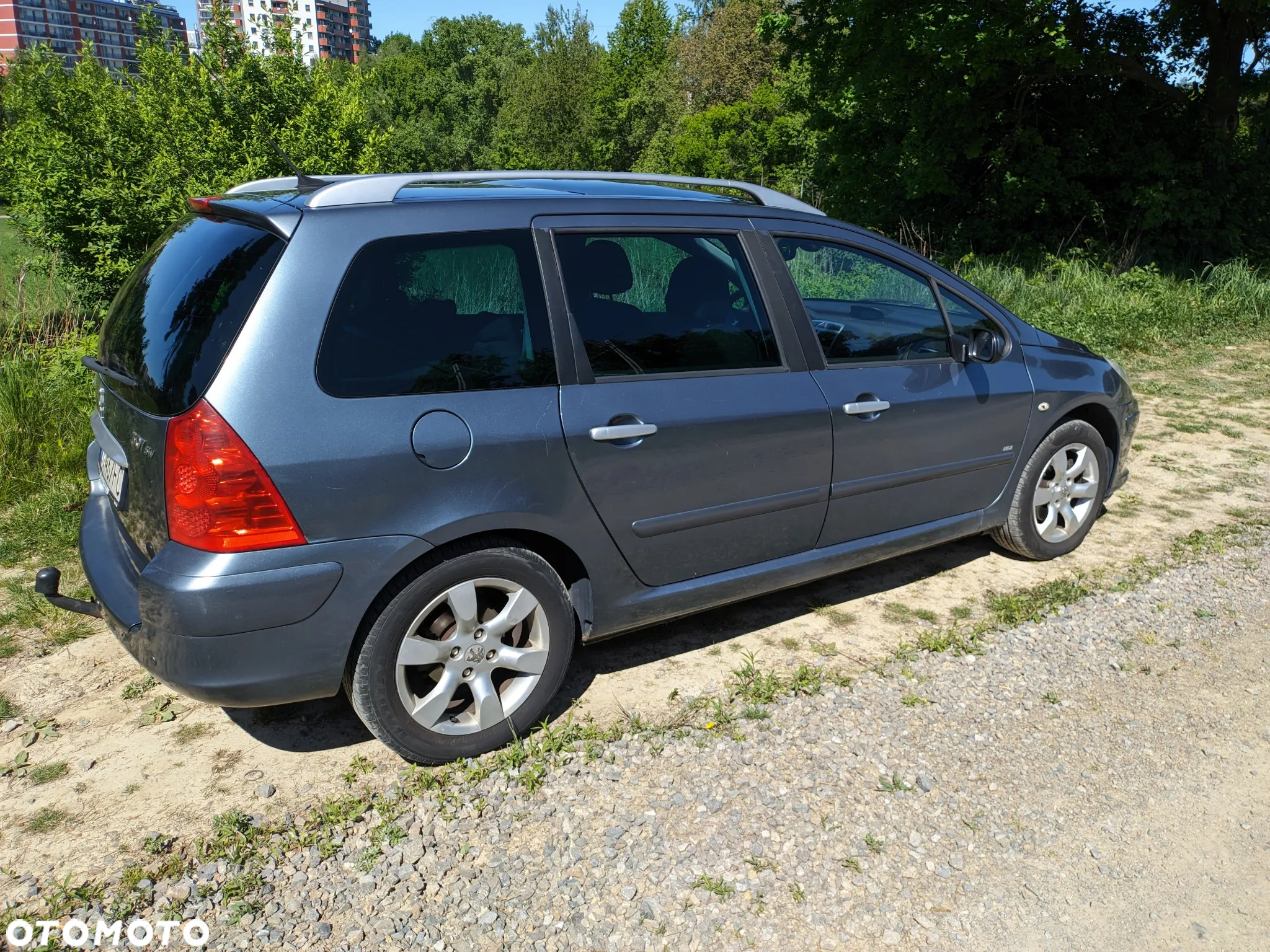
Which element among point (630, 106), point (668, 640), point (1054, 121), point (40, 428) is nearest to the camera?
point (668, 640)

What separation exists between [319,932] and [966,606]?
3081mm

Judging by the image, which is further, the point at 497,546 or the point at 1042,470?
the point at 1042,470

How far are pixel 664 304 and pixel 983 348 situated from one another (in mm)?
1531

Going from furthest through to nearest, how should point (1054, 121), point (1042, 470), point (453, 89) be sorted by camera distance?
point (453, 89), point (1054, 121), point (1042, 470)

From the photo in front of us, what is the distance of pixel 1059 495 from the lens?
4.90m

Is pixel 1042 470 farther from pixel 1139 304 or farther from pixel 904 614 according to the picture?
pixel 1139 304

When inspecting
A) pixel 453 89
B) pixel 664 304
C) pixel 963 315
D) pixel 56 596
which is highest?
pixel 453 89

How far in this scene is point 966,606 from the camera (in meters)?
4.46

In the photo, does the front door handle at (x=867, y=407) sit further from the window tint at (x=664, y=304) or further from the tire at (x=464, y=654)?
the tire at (x=464, y=654)

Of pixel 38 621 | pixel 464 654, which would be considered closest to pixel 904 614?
pixel 464 654

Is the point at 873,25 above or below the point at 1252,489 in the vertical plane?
above

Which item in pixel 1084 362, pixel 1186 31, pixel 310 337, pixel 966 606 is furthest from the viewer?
pixel 1186 31

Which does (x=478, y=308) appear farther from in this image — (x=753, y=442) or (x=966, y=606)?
(x=966, y=606)

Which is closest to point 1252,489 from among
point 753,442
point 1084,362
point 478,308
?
point 1084,362
